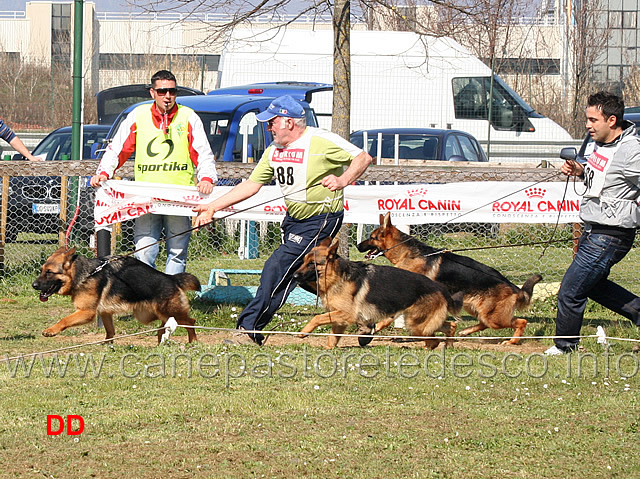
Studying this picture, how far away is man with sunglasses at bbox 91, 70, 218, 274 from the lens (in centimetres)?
761

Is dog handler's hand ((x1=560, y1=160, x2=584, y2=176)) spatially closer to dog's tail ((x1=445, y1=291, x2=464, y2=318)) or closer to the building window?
dog's tail ((x1=445, y1=291, x2=464, y2=318))

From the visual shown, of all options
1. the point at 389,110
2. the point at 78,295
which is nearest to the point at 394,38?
the point at 389,110

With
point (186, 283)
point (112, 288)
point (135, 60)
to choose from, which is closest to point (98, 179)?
point (112, 288)

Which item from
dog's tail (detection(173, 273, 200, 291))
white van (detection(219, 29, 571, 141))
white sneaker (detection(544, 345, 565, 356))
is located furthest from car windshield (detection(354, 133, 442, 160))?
white sneaker (detection(544, 345, 565, 356))

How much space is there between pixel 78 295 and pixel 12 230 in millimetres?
4151

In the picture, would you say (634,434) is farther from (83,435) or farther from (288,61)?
(288,61)

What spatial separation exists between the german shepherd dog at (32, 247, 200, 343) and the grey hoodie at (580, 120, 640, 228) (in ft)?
11.0

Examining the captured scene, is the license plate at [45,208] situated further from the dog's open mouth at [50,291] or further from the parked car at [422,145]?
the parked car at [422,145]

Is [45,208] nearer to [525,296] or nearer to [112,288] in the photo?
[112,288]

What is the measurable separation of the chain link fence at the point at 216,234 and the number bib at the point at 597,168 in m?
2.46

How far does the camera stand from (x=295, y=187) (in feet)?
22.2

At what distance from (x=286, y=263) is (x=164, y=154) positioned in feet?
5.60

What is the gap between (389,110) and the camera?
688 inches

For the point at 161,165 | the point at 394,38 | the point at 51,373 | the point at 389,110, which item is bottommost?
the point at 51,373
